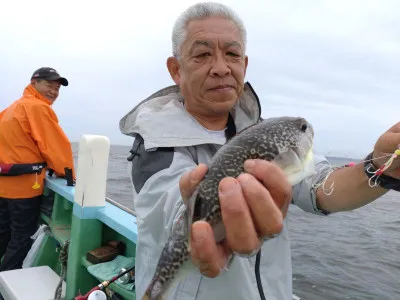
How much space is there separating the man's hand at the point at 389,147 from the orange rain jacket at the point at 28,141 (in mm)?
6027

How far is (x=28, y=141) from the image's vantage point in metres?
6.84

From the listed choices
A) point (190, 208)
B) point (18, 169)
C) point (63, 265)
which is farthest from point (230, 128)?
point (18, 169)

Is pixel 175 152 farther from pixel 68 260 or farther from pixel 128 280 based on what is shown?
pixel 68 260

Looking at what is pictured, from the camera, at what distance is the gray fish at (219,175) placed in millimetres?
1777

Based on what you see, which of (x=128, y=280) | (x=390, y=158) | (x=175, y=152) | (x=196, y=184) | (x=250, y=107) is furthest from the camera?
(x=128, y=280)

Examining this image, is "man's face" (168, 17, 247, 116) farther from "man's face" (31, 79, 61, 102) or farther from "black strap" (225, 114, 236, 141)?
"man's face" (31, 79, 61, 102)

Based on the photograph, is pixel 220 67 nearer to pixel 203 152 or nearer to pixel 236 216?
pixel 203 152

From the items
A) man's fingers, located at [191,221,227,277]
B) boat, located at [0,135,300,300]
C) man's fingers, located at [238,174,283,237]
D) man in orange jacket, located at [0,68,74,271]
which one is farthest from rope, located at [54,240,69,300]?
man's fingers, located at [238,174,283,237]

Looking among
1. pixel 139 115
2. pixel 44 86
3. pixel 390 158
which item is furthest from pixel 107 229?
pixel 390 158

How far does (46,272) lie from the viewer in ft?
18.1

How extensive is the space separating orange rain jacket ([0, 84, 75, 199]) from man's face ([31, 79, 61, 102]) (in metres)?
0.54

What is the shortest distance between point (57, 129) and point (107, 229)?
2482 mm

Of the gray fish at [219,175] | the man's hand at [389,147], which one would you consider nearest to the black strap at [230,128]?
the gray fish at [219,175]

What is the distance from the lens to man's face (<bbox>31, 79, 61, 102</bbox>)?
749 cm
